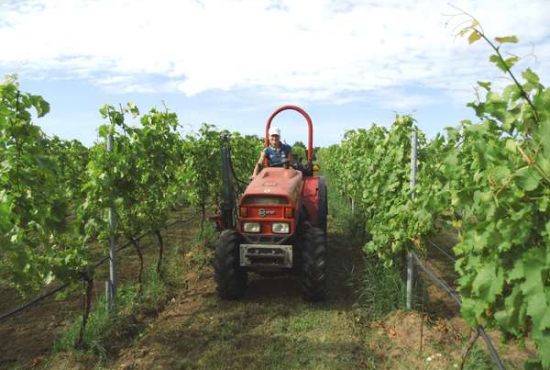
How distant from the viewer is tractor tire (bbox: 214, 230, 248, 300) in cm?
439

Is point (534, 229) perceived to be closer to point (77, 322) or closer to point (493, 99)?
point (493, 99)

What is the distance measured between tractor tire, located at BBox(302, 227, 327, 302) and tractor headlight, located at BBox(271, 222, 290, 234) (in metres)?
0.24

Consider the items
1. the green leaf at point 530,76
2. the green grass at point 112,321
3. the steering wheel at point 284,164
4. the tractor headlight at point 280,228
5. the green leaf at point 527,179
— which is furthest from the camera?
→ the steering wheel at point 284,164

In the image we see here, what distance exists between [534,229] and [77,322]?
A: 3757 millimetres

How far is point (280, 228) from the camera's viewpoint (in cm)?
447

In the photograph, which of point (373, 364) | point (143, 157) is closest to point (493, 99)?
point (373, 364)

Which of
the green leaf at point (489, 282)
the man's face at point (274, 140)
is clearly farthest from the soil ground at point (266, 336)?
the man's face at point (274, 140)

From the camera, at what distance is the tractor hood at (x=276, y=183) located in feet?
14.8

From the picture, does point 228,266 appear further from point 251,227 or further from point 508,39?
point 508,39

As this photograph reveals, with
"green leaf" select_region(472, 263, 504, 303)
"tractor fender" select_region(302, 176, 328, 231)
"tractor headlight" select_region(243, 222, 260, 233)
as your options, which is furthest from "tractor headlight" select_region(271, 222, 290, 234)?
"green leaf" select_region(472, 263, 504, 303)

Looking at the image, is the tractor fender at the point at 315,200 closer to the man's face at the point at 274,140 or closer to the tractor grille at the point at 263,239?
the man's face at the point at 274,140

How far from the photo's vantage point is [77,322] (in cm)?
397

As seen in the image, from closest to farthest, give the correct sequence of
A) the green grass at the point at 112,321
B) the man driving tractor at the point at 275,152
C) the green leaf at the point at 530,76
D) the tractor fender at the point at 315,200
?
the green leaf at the point at 530,76 < the green grass at the point at 112,321 < the tractor fender at the point at 315,200 < the man driving tractor at the point at 275,152

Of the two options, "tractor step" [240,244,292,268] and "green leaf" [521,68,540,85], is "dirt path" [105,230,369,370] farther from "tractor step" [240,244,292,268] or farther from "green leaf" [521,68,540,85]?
"green leaf" [521,68,540,85]
